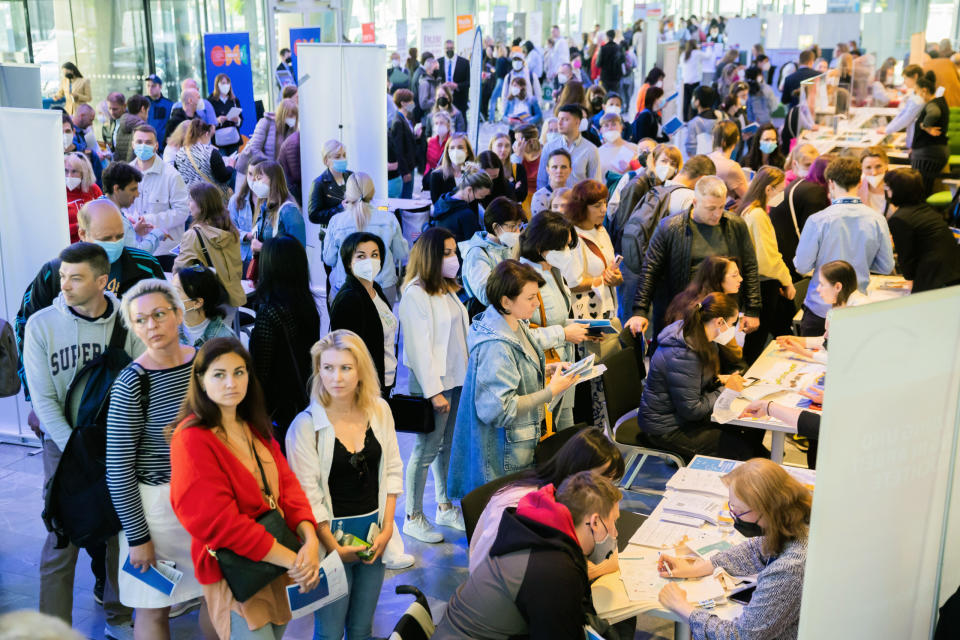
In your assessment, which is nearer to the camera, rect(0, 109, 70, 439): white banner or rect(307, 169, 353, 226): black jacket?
rect(0, 109, 70, 439): white banner

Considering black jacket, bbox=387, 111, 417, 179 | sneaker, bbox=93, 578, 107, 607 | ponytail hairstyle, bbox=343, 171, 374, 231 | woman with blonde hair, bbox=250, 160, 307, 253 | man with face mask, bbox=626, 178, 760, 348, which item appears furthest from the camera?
black jacket, bbox=387, 111, 417, 179

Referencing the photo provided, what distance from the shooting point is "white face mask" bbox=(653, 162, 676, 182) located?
6352mm

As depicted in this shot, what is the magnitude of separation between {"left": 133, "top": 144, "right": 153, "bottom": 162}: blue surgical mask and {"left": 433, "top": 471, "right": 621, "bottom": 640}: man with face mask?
16.0 feet

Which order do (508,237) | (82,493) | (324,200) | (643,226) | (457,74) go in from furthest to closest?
(457,74)
(324,200)
(643,226)
(508,237)
(82,493)

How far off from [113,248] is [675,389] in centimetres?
274

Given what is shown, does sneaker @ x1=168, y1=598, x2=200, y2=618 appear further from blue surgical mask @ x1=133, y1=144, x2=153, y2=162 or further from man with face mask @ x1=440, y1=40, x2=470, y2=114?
man with face mask @ x1=440, y1=40, x2=470, y2=114

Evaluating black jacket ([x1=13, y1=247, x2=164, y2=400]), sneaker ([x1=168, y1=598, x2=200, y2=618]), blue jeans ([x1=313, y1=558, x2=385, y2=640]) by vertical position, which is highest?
black jacket ([x1=13, y1=247, x2=164, y2=400])

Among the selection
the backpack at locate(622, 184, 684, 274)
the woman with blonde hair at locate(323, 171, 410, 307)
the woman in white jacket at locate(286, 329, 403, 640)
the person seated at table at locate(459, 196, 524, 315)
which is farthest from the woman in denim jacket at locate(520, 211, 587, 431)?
the woman with blonde hair at locate(323, 171, 410, 307)

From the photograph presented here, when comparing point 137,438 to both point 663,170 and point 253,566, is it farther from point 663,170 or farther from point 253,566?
point 663,170

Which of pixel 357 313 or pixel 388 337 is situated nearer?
pixel 357 313

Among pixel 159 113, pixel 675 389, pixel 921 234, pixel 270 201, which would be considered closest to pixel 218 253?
pixel 270 201

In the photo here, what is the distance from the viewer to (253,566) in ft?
9.30

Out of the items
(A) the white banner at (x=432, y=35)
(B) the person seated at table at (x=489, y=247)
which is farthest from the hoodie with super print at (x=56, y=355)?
(A) the white banner at (x=432, y=35)

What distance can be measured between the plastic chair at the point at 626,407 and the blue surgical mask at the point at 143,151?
3842 millimetres
